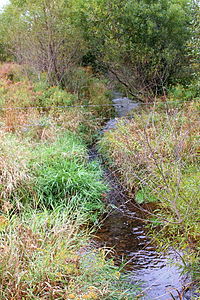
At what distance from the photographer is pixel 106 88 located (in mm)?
11992

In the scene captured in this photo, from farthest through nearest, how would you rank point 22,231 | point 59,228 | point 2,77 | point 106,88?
point 106,88 → point 2,77 → point 59,228 → point 22,231

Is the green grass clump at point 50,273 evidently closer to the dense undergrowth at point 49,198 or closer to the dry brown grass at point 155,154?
the dense undergrowth at point 49,198

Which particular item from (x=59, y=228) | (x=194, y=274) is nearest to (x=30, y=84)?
(x=59, y=228)

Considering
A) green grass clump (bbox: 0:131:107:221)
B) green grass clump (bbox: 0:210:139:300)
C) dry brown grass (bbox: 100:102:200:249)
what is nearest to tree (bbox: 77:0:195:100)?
dry brown grass (bbox: 100:102:200:249)

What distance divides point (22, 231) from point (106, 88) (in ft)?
30.7

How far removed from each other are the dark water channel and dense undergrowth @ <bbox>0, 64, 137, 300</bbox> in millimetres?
196

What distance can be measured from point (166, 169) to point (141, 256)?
1.23 meters

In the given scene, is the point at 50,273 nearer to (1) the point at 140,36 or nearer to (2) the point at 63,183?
(2) the point at 63,183

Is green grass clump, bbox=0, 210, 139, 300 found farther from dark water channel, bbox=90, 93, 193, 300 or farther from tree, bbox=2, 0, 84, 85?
tree, bbox=2, 0, 84, 85

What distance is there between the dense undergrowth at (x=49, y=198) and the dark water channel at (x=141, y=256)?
20 cm

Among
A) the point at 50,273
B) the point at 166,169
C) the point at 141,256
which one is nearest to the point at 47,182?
the point at 166,169

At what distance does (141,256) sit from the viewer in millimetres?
3912

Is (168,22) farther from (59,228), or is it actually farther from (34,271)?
(34,271)

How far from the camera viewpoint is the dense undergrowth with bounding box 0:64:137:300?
2741 millimetres
